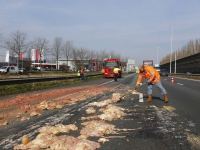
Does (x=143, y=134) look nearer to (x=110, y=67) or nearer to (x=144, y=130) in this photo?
(x=144, y=130)

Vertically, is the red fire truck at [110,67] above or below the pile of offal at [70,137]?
above

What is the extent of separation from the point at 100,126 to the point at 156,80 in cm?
549

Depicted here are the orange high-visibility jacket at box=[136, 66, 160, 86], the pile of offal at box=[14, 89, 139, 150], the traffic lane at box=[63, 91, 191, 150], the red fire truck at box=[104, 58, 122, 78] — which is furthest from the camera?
the red fire truck at box=[104, 58, 122, 78]

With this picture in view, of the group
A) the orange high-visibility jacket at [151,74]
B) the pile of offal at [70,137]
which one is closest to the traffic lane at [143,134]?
the pile of offal at [70,137]

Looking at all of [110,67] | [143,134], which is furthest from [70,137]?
[110,67]

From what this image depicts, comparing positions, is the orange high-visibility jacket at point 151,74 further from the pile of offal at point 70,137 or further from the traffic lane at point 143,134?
the pile of offal at point 70,137

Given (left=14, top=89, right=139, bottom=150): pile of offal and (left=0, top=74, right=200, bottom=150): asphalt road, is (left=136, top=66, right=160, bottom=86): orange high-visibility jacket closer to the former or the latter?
(left=0, top=74, right=200, bottom=150): asphalt road

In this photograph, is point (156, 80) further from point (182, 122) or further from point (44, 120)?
point (44, 120)

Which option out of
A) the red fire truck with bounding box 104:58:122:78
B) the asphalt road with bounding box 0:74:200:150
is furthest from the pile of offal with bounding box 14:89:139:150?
the red fire truck with bounding box 104:58:122:78

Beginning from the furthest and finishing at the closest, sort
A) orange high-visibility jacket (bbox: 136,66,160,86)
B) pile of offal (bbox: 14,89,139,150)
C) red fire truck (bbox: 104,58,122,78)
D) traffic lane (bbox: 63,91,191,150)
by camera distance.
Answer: red fire truck (bbox: 104,58,122,78) → orange high-visibility jacket (bbox: 136,66,160,86) → traffic lane (bbox: 63,91,191,150) → pile of offal (bbox: 14,89,139,150)

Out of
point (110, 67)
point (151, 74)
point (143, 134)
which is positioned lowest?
point (143, 134)

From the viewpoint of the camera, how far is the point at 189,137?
16.0ft

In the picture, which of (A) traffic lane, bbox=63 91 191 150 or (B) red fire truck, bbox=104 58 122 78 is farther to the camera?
(B) red fire truck, bbox=104 58 122 78

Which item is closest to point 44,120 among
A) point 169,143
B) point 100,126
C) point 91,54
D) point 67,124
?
point 67,124
